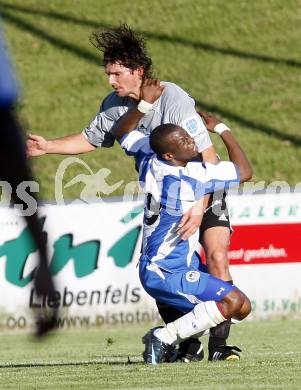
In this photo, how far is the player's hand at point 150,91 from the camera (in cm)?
816

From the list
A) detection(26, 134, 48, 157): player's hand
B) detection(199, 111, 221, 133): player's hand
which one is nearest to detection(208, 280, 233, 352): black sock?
detection(199, 111, 221, 133): player's hand

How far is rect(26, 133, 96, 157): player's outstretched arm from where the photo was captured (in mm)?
8242

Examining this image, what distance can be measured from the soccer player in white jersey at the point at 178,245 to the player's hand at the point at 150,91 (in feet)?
1.30

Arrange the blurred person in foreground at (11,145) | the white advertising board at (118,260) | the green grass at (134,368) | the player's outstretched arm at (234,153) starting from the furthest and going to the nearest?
the white advertising board at (118,260) < the player's outstretched arm at (234,153) < the green grass at (134,368) < the blurred person in foreground at (11,145)

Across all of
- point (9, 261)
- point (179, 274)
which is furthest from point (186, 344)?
point (9, 261)

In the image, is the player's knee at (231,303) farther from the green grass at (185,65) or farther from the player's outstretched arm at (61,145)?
the green grass at (185,65)

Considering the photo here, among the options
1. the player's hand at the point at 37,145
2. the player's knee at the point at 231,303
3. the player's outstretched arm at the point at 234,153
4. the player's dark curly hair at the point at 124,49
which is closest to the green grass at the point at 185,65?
the player's hand at the point at 37,145

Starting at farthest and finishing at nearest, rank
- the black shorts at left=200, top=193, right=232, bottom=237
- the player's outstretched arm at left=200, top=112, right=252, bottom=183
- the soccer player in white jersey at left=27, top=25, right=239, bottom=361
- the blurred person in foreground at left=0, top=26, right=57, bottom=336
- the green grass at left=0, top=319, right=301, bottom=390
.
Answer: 1. the black shorts at left=200, top=193, right=232, bottom=237
2. the soccer player in white jersey at left=27, top=25, right=239, bottom=361
3. the player's outstretched arm at left=200, top=112, right=252, bottom=183
4. the green grass at left=0, top=319, right=301, bottom=390
5. the blurred person in foreground at left=0, top=26, right=57, bottom=336

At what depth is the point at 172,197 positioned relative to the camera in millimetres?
7777

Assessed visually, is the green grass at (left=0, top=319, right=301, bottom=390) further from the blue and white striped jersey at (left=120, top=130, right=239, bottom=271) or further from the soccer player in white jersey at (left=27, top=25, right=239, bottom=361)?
the blue and white striped jersey at (left=120, top=130, right=239, bottom=271)

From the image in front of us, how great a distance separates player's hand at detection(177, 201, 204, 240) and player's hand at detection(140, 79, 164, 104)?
81 cm

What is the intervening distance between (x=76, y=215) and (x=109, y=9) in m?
12.7

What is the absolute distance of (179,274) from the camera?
25.5 feet

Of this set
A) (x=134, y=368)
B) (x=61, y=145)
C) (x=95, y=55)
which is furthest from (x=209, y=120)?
(x=95, y=55)
